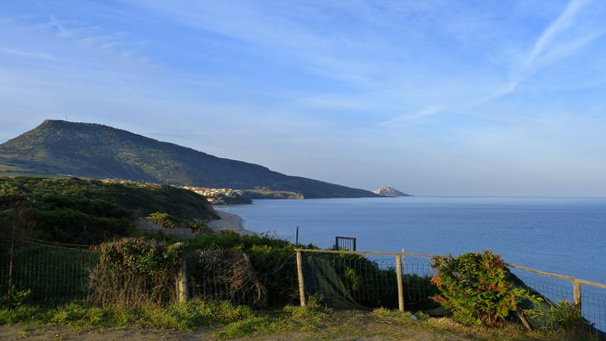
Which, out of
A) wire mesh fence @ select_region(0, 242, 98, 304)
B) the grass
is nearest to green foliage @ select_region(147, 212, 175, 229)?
wire mesh fence @ select_region(0, 242, 98, 304)

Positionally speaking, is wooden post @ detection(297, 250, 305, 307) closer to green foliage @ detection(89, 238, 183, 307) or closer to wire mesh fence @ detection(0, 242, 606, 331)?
wire mesh fence @ detection(0, 242, 606, 331)

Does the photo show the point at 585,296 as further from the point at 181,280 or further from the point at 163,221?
the point at 163,221

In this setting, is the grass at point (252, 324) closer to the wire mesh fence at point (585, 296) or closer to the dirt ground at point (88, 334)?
the dirt ground at point (88, 334)

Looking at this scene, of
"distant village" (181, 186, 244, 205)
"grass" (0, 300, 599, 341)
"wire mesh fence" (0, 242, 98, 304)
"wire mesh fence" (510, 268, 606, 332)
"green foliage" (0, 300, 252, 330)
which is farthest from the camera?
"distant village" (181, 186, 244, 205)

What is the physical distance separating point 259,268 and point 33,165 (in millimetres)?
158952

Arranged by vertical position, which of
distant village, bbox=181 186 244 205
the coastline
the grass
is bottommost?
the coastline

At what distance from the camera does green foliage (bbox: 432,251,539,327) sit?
9094 mm

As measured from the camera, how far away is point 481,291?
30.6 ft

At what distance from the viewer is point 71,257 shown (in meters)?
11.2

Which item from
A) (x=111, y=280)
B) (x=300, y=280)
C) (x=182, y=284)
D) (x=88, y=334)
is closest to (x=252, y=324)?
(x=182, y=284)

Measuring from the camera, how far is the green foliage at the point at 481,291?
909 centimetres

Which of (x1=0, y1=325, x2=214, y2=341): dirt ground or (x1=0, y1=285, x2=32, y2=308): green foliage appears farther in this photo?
(x1=0, y1=285, x2=32, y2=308): green foliage

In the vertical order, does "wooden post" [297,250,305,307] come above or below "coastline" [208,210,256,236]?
above

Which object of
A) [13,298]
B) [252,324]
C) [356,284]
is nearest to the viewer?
[252,324]
